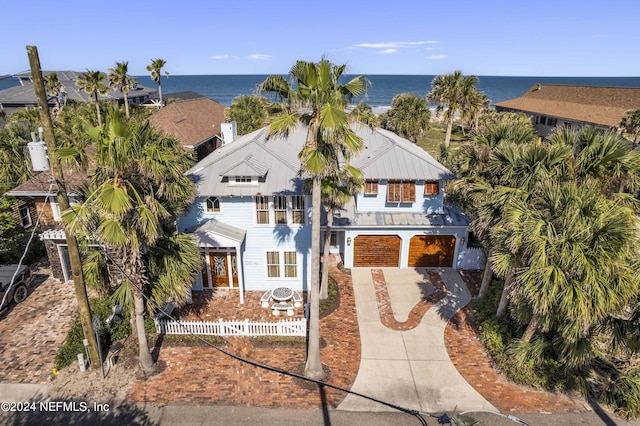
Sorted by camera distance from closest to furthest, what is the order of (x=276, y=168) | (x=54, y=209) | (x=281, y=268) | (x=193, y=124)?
(x=276, y=168) < (x=54, y=209) < (x=281, y=268) < (x=193, y=124)

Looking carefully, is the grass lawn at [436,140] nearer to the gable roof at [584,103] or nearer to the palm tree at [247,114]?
the gable roof at [584,103]

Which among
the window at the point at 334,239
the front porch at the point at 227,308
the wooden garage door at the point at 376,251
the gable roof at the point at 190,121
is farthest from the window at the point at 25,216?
the wooden garage door at the point at 376,251

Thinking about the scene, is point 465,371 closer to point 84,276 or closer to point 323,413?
point 323,413

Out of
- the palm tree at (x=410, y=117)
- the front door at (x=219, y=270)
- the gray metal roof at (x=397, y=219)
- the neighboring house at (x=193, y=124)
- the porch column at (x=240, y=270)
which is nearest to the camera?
the porch column at (x=240, y=270)

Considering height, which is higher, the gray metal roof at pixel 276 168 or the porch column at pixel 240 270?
the gray metal roof at pixel 276 168

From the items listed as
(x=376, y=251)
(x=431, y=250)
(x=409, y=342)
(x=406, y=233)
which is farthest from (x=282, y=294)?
(x=431, y=250)

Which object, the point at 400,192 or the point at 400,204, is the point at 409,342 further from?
the point at 400,192

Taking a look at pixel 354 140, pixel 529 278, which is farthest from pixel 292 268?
pixel 529 278

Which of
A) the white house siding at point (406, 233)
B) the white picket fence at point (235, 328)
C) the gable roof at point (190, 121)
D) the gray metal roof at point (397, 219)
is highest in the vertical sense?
the gable roof at point (190, 121)
